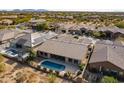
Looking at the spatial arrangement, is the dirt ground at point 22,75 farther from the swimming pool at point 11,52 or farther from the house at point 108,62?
the house at point 108,62

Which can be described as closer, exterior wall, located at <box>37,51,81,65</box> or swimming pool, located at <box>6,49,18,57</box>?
exterior wall, located at <box>37,51,81,65</box>

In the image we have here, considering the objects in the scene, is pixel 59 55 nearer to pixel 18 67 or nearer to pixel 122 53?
pixel 18 67

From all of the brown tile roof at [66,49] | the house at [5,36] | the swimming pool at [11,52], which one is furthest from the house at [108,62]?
the house at [5,36]

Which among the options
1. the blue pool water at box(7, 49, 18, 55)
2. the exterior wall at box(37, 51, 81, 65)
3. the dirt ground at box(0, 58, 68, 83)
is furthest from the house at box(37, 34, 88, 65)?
the blue pool water at box(7, 49, 18, 55)

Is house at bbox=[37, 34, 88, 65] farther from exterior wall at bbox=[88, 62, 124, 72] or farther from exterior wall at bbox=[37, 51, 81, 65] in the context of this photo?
exterior wall at bbox=[88, 62, 124, 72]

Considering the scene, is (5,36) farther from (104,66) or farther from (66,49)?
(104,66)
